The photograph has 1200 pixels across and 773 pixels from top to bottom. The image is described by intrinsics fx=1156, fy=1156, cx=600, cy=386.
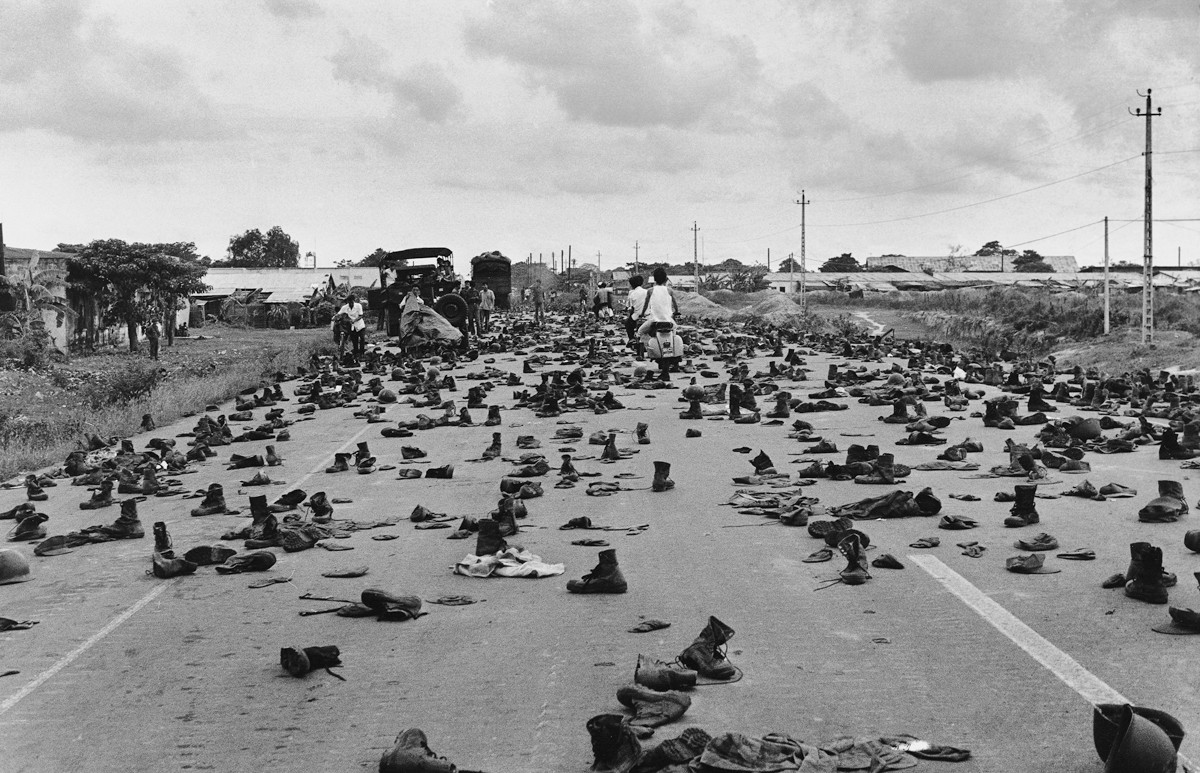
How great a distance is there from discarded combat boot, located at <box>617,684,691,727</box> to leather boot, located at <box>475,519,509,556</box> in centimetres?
315

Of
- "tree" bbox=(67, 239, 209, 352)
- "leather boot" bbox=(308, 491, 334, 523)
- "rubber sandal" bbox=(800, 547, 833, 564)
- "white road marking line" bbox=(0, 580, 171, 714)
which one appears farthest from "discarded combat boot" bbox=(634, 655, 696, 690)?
"tree" bbox=(67, 239, 209, 352)

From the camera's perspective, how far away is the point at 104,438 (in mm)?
17344

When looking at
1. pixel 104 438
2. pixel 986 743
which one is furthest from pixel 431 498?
pixel 104 438

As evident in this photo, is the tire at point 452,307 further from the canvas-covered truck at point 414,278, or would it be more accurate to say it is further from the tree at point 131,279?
the tree at point 131,279

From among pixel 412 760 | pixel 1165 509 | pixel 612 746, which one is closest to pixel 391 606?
pixel 412 760

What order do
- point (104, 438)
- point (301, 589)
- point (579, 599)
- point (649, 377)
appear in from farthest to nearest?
point (649, 377) < point (104, 438) < point (301, 589) < point (579, 599)

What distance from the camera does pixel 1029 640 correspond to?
5992 millimetres

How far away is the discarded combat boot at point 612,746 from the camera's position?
4.51 metres

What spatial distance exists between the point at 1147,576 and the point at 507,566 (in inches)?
158

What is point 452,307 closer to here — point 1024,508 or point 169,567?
point 169,567

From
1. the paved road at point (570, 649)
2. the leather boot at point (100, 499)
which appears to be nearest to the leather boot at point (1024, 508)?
the paved road at point (570, 649)

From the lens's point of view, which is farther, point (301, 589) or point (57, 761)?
point (301, 589)

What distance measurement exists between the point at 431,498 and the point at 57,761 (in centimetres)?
624

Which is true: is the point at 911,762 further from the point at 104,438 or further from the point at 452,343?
the point at 452,343
